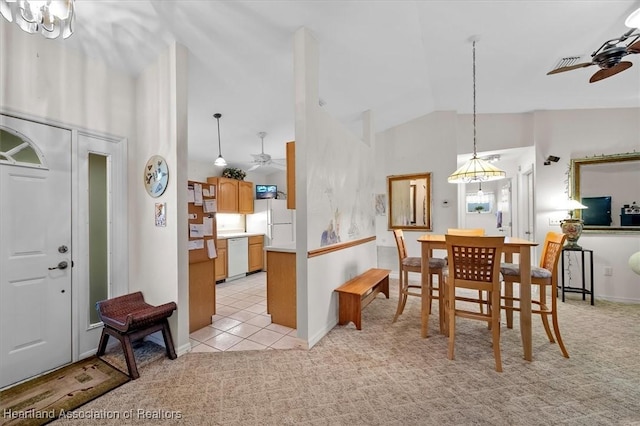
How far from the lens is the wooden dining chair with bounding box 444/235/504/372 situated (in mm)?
2213

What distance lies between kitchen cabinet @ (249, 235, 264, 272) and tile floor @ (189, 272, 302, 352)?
5.05 ft

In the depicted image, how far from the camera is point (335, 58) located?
306cm

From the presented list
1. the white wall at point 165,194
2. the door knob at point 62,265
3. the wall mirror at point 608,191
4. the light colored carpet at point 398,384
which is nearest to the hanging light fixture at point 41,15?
the white wall at point 165,194

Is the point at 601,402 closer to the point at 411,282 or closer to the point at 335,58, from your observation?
the point at 411,282

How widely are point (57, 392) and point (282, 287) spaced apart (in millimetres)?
1933

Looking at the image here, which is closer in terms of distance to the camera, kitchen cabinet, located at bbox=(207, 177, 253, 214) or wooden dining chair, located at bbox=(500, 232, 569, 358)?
wooden dining chair, located at bbox=(500, 232, 569, 358)

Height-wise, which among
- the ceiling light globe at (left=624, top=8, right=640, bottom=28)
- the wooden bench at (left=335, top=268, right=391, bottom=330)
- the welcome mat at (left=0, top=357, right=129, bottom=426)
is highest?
the ceiling light globe at (left=624, top=8, right=640, bottom=28)

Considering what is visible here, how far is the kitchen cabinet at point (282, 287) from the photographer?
2994 mm

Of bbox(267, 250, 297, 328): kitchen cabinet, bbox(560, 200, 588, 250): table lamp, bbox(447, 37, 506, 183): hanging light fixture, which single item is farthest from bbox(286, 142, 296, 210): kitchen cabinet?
bbox(560, 200, 588, 250): table lamp

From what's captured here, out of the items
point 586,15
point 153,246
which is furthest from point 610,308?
point 153,246

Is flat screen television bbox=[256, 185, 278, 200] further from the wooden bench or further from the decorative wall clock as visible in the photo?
the decorative wall clock

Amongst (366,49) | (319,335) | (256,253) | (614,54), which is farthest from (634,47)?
(256,253)

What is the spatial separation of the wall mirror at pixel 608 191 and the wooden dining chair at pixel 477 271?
9.73 feet

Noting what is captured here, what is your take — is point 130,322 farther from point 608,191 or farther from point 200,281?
point 608,191
